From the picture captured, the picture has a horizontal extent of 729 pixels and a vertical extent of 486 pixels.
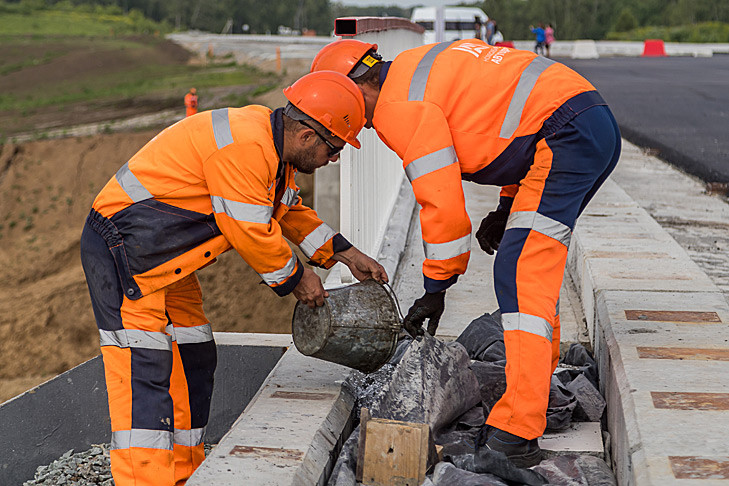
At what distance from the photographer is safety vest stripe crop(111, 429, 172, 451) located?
3.23m

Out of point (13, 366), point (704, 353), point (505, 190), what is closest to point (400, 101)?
point (505, 190)

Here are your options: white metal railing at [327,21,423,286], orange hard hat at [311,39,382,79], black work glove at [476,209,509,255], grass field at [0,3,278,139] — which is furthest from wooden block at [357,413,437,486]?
grass field at [0,3,278,139]

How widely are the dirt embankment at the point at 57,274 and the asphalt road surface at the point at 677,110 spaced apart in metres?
5.69

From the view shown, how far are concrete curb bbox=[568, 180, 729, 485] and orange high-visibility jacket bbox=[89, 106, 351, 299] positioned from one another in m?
1.46

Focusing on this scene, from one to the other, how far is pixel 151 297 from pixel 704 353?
2.35 m

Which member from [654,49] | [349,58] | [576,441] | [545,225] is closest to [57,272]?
[349,58]

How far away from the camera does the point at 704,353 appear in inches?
126

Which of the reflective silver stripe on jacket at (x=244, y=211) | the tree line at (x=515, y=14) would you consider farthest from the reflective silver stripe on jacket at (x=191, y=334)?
the tree line at (x=515, y=14)

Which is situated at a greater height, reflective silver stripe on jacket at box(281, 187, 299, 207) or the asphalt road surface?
reflective silver stripe on jacket at box(281, 187, 299, 207)

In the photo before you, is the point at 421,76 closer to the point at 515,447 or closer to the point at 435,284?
the point at 435,284

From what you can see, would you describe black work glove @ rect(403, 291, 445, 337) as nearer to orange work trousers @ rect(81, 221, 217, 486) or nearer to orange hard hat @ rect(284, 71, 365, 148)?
orange hard hat @ rect(284, 71, 365, 148)

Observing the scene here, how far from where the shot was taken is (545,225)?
3.04 meters

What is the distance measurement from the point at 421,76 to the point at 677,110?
11536 mm

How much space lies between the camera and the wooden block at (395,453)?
2.95 metres
